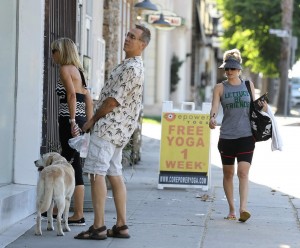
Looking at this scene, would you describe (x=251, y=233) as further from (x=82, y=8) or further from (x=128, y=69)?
(x=82, y=8)

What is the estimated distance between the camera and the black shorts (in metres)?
9.77

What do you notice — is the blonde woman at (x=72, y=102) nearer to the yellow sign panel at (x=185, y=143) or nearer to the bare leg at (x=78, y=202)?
the bare leg at (x=78, y=202)

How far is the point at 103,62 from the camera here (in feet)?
53.2

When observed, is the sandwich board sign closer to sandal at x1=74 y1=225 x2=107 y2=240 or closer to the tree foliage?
sandal at x1=74 y1=225 x2=107 y2=240

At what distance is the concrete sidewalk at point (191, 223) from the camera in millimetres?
8289

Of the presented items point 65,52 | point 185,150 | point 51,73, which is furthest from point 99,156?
point 185,150

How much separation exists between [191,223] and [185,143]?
3231mm

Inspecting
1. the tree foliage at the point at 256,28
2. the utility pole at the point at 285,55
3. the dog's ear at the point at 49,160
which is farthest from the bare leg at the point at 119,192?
the tree foliage at the point at 256,28

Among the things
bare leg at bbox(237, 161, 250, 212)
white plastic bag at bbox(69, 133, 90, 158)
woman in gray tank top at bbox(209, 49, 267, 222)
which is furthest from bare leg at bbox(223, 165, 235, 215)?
white plastic bag at bbox(69, 133, 90, 158)

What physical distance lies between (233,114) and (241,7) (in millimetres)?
31884

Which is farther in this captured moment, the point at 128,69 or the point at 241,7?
the point at 241,7

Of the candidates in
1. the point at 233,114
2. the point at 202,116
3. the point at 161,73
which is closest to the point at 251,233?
the point at 233,114

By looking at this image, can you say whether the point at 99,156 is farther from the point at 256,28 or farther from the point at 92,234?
the point at 256,28

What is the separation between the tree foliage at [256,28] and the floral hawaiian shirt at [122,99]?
3172 centimetres
